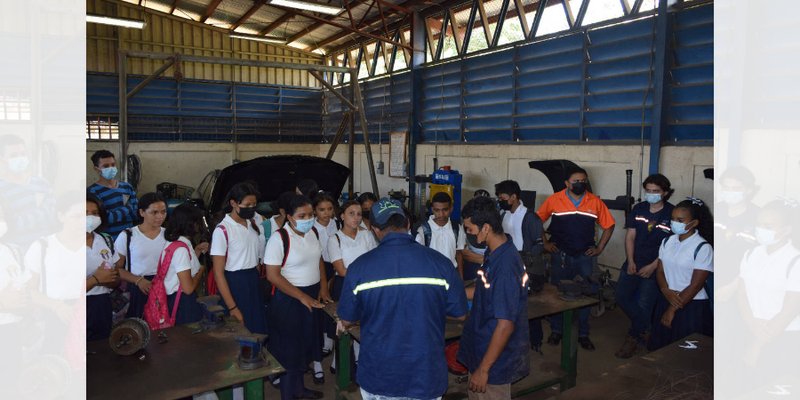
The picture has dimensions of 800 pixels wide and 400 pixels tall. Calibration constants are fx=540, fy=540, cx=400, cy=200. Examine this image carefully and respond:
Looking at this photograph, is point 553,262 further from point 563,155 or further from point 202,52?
point 202,52

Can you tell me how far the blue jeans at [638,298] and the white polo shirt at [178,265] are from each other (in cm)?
318

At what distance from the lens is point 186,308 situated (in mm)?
3031

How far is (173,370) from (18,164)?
2.02m

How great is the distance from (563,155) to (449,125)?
Answer: 250 cm

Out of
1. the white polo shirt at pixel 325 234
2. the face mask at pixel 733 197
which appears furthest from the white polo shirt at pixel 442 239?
the face mask at pixel 733 197

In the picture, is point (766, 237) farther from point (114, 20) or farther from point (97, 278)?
point (114, 20)

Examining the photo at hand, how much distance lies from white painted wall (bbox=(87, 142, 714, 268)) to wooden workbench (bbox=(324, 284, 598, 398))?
264 centimetres

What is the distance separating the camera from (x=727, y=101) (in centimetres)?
451

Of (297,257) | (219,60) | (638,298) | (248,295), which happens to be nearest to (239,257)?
(248,295)

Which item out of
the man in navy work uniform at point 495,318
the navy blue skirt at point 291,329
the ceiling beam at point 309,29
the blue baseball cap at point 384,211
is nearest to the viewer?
the man in navy work uniform at point 495,318

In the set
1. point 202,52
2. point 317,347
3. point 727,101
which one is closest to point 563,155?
point 727,101

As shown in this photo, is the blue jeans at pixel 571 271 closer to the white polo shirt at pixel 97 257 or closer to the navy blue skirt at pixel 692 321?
the navy blue skirt at pixel 692 321

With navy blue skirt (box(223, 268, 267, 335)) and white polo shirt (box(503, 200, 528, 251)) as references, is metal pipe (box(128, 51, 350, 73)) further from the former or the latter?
navy blue skirt (box(223, 268, 267, 335))

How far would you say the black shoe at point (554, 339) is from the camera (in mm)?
4483
